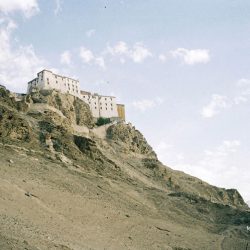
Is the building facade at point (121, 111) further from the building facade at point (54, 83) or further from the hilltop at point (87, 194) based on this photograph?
the hilltop at point (87, 194)

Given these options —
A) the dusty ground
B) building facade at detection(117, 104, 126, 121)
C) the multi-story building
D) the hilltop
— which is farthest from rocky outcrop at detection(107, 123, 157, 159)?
the dusty ground

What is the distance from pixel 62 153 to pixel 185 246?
19.8 m

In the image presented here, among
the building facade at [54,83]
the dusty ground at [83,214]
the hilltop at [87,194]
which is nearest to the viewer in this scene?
the dusty ground at [83,214]

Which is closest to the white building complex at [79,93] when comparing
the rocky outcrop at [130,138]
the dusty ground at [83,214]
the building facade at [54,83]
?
the building facade at [54,83]

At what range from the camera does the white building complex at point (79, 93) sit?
85.7 meters

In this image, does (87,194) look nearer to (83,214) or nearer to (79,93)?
(83,214)

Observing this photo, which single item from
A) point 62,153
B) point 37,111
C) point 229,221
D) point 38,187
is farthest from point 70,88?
point 38,187

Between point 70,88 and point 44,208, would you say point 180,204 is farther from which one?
point 70,88

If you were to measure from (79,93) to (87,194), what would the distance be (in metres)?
43.0

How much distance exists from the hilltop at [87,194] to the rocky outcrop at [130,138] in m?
0.25

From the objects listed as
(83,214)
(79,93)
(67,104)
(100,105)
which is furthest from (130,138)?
(83,214)

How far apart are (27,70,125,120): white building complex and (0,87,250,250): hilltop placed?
16.5 ft

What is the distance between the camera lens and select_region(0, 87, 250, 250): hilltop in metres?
38.4

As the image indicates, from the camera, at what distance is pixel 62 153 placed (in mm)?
59969
